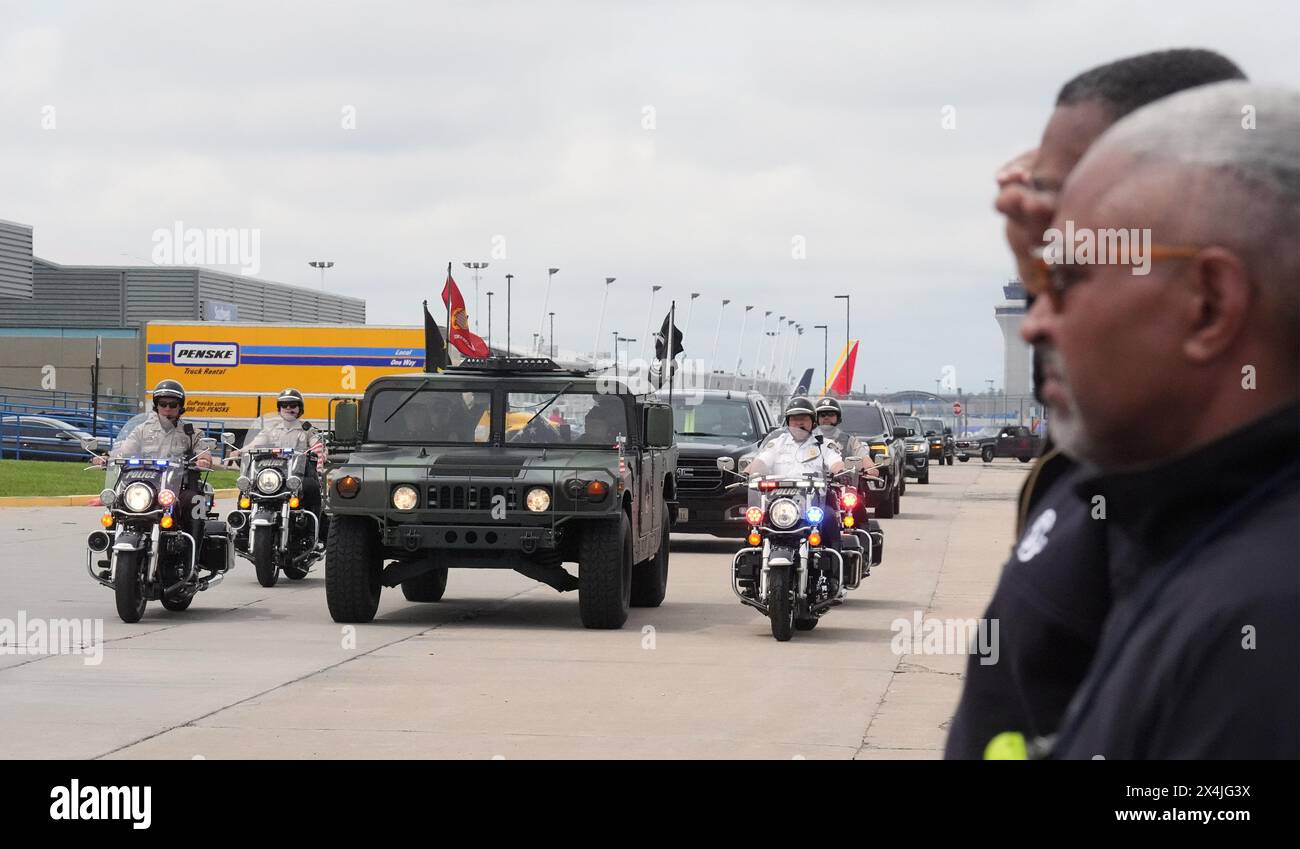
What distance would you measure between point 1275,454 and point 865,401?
32.2m

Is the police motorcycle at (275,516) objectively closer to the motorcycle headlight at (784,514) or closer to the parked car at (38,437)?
the motorcycle headlight at (784,514)

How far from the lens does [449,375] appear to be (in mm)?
14656

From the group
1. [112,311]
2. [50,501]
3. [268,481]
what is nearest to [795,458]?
[268,481]

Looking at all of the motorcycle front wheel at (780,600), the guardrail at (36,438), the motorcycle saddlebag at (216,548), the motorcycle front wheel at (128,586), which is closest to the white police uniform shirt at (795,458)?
the motorcycle front wheel at (780,600)

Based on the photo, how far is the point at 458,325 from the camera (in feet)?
94.9

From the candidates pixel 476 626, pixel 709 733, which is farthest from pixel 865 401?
pixel 709 733

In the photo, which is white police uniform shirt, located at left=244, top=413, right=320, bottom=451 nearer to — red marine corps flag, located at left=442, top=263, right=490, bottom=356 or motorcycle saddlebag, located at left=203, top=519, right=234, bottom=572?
motorcycle saddlebag, located at left=203, top=519, right=234, bottom=572

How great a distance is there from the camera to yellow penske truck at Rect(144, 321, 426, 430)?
46688 mm

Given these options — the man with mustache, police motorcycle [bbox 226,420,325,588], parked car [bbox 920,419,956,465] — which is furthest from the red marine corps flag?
parked car [bbox 920,419,956,465]

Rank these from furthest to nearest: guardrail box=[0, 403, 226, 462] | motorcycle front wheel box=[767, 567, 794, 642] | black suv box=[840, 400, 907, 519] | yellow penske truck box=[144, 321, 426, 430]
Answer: yellow penske truck box=[144, 321, 426, 430] → guardrail box=[0, 403, 226, 462] → black suv box=[840, 400, 907, 519] → motorcycle front wheel box=[767, 567, 794, 642]

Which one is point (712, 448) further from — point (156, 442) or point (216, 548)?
point (156, 442)

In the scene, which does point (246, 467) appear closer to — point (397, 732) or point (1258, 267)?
point (397, 732)

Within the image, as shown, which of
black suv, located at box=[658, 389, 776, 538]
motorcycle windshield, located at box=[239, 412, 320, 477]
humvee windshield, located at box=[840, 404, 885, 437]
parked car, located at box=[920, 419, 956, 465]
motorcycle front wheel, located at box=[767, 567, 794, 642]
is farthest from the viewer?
parked car, located at box=[920, 419, 956, 465]

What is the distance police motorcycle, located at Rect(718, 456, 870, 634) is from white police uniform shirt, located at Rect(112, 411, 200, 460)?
4308 mm
